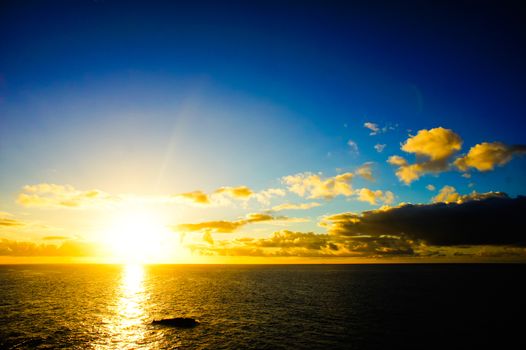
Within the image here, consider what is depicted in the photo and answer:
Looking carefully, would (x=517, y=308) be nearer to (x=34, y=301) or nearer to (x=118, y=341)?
(x=118, y=341)

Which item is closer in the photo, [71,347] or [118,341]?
[71,347]

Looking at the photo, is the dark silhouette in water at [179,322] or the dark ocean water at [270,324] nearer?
the dark ocean water at [270,324]

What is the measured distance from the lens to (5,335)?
48.4 m

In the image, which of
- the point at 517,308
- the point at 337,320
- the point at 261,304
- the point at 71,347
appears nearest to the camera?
the point at 71,347

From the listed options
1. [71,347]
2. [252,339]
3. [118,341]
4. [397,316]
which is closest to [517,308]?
[397,316]

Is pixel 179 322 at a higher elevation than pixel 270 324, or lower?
higher

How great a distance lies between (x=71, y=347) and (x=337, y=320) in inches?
1884

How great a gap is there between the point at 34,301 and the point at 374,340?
94.5 meters

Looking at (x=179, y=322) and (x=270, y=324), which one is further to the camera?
(x=270, y=324)

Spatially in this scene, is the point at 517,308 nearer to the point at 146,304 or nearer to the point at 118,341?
the point at 118,341

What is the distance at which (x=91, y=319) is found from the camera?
2520 inches

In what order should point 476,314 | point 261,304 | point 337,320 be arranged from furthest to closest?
point 261,304 < point 476,314 < point 337,320

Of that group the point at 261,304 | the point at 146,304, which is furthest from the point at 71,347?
the point at 261,304

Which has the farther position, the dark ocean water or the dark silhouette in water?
the dark silhouette in water
